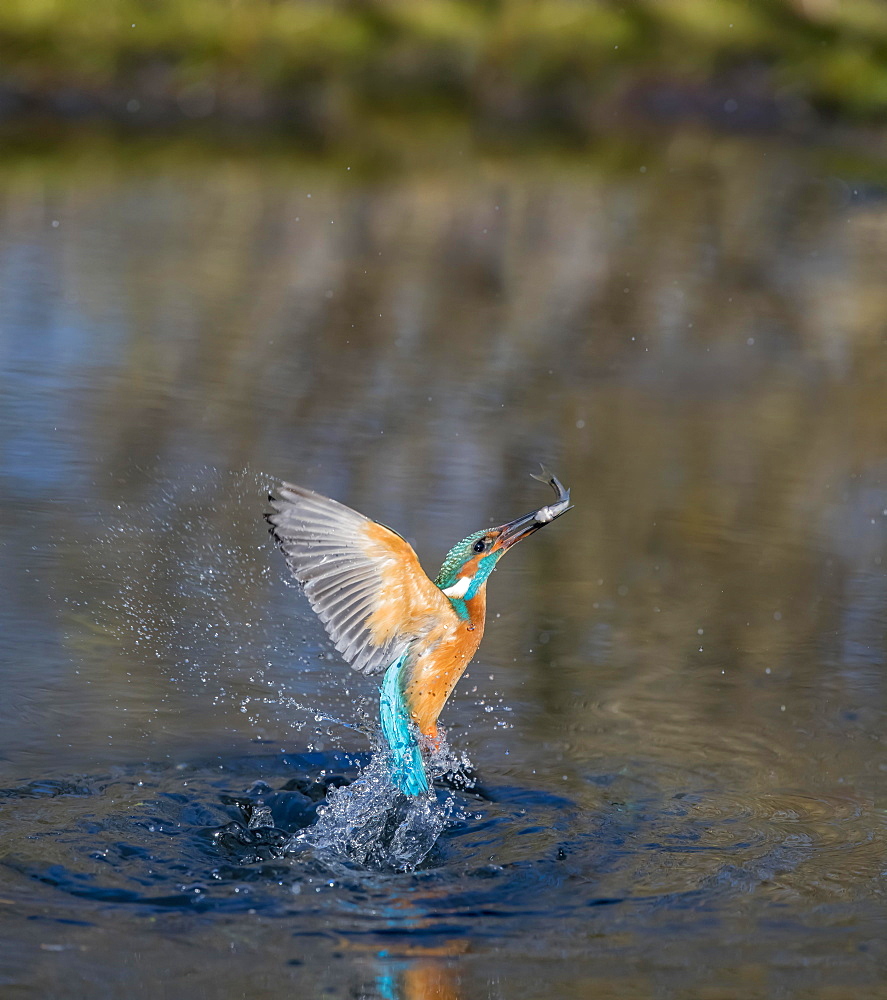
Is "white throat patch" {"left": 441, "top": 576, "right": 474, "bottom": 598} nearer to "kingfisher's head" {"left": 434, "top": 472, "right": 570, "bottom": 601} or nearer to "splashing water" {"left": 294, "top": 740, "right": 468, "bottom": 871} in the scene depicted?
"kingfisher's head" {"left": 434, "top": 472, "right": 570, "bottom": 601}

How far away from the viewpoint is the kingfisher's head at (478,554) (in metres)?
3.58

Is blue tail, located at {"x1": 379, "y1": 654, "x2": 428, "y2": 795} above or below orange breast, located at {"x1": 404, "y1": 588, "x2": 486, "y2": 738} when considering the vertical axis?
below

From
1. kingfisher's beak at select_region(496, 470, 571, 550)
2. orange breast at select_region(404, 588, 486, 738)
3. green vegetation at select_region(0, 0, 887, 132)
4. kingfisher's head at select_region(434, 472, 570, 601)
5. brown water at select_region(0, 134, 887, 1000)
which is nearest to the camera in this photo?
brown water at select_region(0, 134, 887, 1000)

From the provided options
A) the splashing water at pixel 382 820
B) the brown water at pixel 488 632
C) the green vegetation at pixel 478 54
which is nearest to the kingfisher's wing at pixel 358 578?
the splashing water at pixel 382 820

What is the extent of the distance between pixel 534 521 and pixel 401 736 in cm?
65

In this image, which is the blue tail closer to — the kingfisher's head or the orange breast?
the orange breast

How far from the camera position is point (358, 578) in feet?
11.7

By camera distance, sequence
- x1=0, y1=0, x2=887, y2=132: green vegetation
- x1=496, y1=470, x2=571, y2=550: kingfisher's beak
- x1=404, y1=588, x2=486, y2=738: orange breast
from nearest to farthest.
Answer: x1=496, y1=470, x2=571, y2=550: kingfisher's beak → x1=404, y1=588, x2=486, y2=738: orange breast → x1=0, y1=0, x2=887, y2=132: green vegetation

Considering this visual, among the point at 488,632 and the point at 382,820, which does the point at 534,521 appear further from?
the point at 488,632

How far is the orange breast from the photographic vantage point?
373cm

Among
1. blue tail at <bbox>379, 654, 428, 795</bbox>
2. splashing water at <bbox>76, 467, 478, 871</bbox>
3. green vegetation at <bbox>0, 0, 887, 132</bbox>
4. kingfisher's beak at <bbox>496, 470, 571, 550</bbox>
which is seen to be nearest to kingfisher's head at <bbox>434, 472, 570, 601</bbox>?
kingfisher's beak at <bbox>496, 470, 571, 550</bbox>

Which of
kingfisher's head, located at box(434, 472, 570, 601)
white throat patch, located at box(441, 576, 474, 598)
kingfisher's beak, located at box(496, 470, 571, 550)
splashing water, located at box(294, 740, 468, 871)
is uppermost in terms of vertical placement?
kingfisher's beak, located at box(496, 470, 571, 550)

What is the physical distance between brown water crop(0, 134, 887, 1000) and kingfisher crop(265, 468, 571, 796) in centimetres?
26

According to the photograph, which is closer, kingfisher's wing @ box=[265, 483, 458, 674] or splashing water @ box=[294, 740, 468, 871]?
kingfisher's wing @ box=[265, 483, 458, 674]
